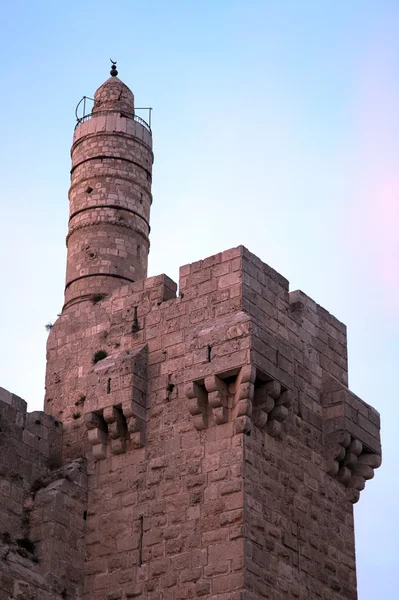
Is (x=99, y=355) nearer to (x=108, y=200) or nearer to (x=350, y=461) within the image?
(x=108, y=200)

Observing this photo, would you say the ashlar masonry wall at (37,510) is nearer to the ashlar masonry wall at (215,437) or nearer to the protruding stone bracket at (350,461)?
the ashlar masonry wall at (215,437)

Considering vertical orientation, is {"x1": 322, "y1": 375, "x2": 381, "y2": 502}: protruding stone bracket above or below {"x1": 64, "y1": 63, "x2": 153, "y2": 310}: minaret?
below

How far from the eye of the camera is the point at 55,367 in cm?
2059

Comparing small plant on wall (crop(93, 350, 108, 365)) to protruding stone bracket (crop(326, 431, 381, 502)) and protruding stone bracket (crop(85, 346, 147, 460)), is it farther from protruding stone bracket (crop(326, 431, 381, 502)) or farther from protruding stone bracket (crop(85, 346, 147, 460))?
protruding stone bracket (crop(326, 431, 381, 502))

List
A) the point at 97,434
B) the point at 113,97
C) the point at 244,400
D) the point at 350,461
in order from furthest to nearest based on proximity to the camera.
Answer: the point at 113,97, the point at 350,461, the point at 97,434, the point at 244,400

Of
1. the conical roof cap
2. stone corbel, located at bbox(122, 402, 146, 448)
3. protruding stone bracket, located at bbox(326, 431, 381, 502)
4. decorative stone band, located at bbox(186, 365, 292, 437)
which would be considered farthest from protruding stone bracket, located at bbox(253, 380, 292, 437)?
the conical roof cap

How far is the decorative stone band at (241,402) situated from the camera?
17.6m

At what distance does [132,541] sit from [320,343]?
4.22 meters

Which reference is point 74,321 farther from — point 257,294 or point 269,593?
point 269,593

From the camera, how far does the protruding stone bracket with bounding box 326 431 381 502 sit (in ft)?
63.1

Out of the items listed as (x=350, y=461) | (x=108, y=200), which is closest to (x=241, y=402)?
(x=350, y=461)

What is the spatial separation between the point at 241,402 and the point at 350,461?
2.61 m

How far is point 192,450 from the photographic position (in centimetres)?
1795

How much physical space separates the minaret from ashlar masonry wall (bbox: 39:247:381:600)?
125 centimetres
